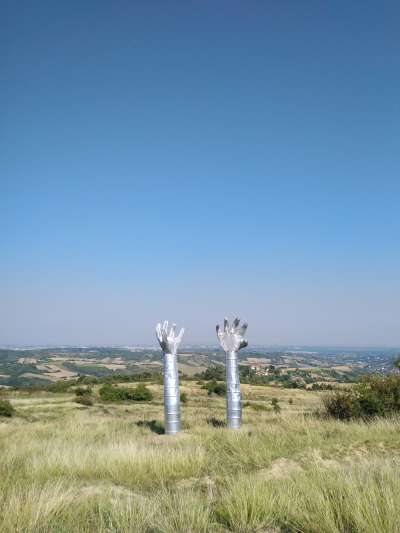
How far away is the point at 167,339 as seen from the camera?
539 inches

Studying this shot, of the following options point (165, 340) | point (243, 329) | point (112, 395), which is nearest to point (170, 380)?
point (165, 340)

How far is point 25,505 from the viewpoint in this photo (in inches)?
196

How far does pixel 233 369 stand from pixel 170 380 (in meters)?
2.69

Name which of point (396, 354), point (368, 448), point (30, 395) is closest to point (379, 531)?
point (368, 448)

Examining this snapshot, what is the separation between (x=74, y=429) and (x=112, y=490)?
10.4 meters

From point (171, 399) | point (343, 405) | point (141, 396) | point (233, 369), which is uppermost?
point (233, 369)

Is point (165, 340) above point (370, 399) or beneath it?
above

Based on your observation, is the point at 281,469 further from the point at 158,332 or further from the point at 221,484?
the point at 158,332

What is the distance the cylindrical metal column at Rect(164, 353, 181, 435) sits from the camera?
13.2 meters

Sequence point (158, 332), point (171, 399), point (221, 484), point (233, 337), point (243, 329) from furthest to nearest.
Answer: point (243, 329), point (233, 337), point (158, 332), point (171, 399), point (221, 484)

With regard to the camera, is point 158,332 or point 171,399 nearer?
point 171,399

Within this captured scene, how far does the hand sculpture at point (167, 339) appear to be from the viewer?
1362 cm

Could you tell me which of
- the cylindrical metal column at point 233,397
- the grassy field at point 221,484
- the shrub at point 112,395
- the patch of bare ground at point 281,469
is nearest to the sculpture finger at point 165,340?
the cylindrical metal column at point 233,397

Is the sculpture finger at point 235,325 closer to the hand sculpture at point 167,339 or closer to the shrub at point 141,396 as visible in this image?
the hand sculpture at point 167,339
